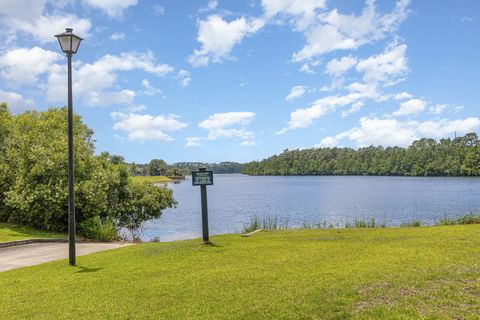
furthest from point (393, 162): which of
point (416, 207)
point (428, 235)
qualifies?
point (428, 235)

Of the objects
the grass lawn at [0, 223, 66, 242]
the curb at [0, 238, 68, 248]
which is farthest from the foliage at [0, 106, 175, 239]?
the curb at [0, 238, 68, 248]

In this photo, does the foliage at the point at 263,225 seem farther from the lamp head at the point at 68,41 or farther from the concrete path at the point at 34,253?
the lamp head at the point at 68,41

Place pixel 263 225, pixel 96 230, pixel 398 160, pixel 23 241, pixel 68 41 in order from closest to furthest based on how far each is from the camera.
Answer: pixel 68 41 < pixel 23 241 < pixel 96 230 < pixel 263 225 < pixel 398 160

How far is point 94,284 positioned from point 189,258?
9.82 feet

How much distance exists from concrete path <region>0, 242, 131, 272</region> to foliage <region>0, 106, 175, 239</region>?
4.61 m

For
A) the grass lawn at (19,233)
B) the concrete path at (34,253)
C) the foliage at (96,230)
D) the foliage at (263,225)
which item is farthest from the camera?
the foliage at (263,225)

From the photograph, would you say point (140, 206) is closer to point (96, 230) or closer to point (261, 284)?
point (96, 230)

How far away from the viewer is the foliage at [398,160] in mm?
126312

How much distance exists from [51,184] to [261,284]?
16805 millimetres

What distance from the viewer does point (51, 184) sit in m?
21.3

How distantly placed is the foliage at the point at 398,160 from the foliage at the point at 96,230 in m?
125

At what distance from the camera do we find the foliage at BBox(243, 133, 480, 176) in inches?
4973

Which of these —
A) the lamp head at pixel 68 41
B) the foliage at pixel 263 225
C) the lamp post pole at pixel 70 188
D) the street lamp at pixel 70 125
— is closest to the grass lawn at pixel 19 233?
the lamp post pole at pixel 70 188

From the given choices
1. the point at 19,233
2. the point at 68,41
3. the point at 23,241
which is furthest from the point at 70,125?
the point at 19,233
